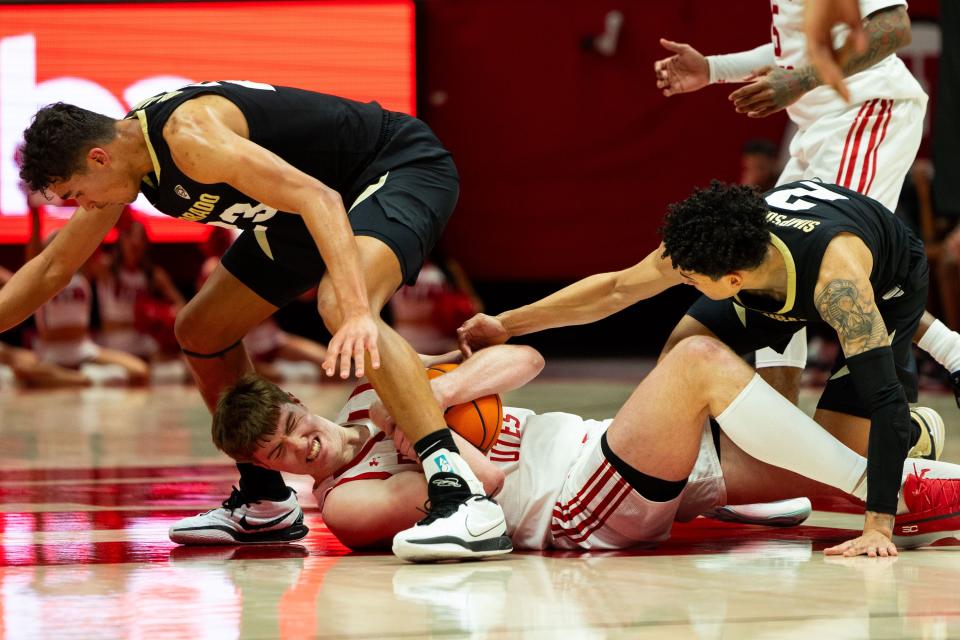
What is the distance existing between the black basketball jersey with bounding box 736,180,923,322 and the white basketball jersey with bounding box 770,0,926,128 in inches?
38.6

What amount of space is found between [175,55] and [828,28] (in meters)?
11.5

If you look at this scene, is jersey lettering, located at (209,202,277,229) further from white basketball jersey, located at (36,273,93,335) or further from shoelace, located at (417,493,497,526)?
white basketball jersey, located at (36,273,93,335)

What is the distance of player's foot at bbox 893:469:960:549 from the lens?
11.1 feet

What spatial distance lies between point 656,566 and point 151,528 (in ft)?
5.47

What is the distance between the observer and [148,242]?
12039 millimetres

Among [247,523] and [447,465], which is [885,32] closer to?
[447,465]

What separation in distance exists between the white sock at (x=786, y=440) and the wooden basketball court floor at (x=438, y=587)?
0.71 feet

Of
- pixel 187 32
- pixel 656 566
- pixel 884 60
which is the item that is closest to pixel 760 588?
pixel 656 566

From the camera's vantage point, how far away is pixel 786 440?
130 inches

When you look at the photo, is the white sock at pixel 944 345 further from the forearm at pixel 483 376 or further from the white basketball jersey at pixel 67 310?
the white basketball jersey at pixel 67 310

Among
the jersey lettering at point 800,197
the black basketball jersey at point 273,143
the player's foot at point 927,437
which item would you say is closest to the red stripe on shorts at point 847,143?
the jersey lettering at point 800,197

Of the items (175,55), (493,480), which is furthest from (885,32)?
(175,55)

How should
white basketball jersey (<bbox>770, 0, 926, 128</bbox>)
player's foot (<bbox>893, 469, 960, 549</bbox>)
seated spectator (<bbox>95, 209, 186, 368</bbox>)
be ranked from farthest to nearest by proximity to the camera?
seated spectator (<bbox>95, 209, 186, 368</bbox>) < white basketball jersey (<bbox>770, 0, 926, 128</bbox>) < player's foot (<bbox>893, 469, 960, 549</bbox>)

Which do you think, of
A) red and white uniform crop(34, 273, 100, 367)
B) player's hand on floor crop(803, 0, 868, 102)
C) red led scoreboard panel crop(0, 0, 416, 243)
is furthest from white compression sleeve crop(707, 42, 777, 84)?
red led scoreboard panel crop(0, 0, 416, 243)
